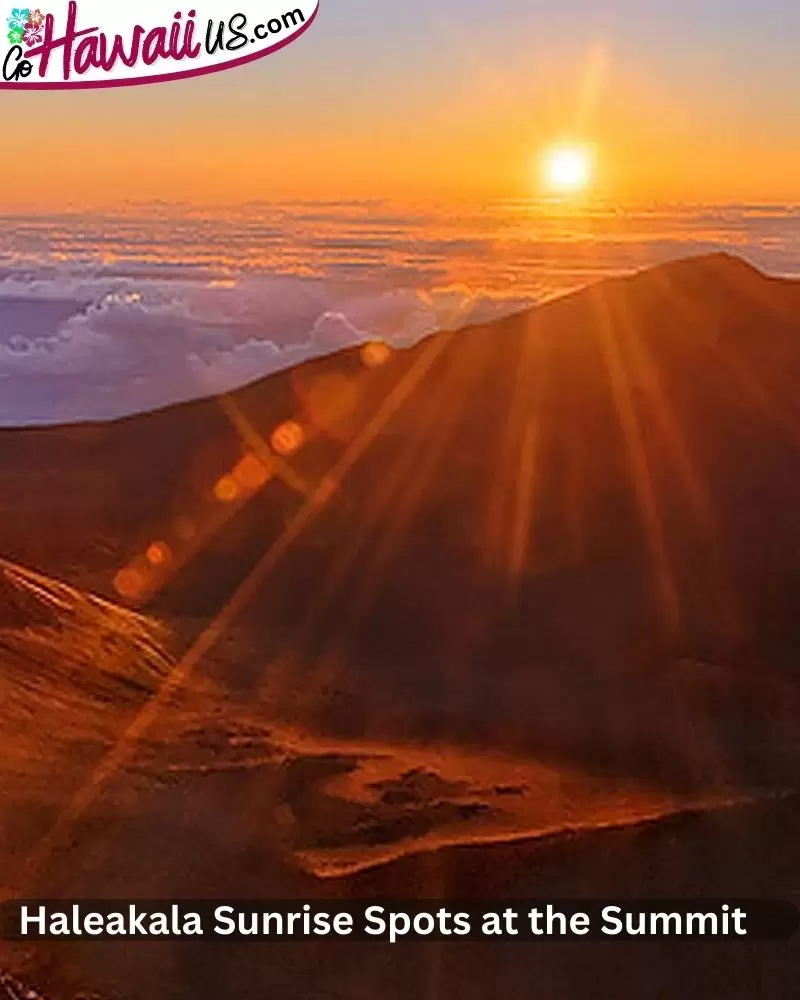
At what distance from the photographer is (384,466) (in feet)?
87.0

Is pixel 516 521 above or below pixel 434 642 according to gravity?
above

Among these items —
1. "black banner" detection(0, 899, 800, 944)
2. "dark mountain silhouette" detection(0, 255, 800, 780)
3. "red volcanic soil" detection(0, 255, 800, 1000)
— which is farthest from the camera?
"dark mountain silhouette" detection(0, 255, 800, 780)

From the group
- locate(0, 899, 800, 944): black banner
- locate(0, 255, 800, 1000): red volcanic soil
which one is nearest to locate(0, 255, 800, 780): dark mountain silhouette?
locate(0, 255, 800, 1000): red volcanic soil

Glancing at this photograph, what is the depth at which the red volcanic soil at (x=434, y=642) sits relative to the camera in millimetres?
7344

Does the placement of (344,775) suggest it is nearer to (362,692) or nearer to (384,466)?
(362,692)

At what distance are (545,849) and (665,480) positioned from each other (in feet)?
57.1

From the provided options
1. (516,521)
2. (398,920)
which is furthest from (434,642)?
(398,920)

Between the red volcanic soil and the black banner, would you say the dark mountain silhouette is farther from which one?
the black banner

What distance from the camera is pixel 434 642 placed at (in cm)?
1686

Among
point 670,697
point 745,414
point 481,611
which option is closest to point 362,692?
point 670,697

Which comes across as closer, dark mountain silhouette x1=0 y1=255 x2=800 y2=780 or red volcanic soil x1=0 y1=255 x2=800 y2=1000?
red volcanic soil x1=0 y1=255 x2=800 y2=1000

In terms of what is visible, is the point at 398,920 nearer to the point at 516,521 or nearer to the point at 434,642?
the point at 434,642

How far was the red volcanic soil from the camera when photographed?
7344 mm

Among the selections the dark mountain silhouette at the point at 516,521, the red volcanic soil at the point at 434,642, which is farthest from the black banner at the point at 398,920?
the dark mountain silhouette at the point at 516,521
